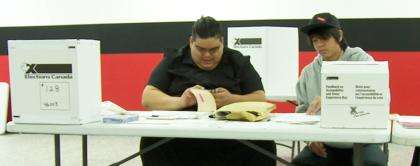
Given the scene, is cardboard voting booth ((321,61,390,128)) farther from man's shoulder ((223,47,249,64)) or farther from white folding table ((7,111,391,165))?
man's shoulder ((223,47,249,64))

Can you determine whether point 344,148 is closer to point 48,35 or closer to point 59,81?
point 59,81

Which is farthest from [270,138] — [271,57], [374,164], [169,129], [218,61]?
[271,57]

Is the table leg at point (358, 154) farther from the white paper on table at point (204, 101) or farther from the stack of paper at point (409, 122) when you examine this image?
the white paper on table at point (204, 101)

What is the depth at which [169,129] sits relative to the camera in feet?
5.00

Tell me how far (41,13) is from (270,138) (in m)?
3.57

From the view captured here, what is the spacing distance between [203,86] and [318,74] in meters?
0.47

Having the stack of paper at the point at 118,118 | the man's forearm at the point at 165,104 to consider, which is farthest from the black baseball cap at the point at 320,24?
the stack of paper at the point at 118,118

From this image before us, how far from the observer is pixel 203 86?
Answer: 2.25 meters

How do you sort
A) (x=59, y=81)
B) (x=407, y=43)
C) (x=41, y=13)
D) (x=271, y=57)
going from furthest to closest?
(x=41, y=13)
(x=407, y=43)
(x=271, y=57)
(x=59, y=81)

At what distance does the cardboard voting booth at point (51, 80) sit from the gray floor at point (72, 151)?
5.86 feet

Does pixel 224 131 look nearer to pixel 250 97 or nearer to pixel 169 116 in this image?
pixel 169 116

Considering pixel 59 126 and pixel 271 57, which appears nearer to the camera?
pixel 59 126

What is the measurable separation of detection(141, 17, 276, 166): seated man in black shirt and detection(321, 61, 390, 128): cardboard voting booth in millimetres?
537

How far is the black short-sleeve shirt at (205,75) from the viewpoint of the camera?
227cm
